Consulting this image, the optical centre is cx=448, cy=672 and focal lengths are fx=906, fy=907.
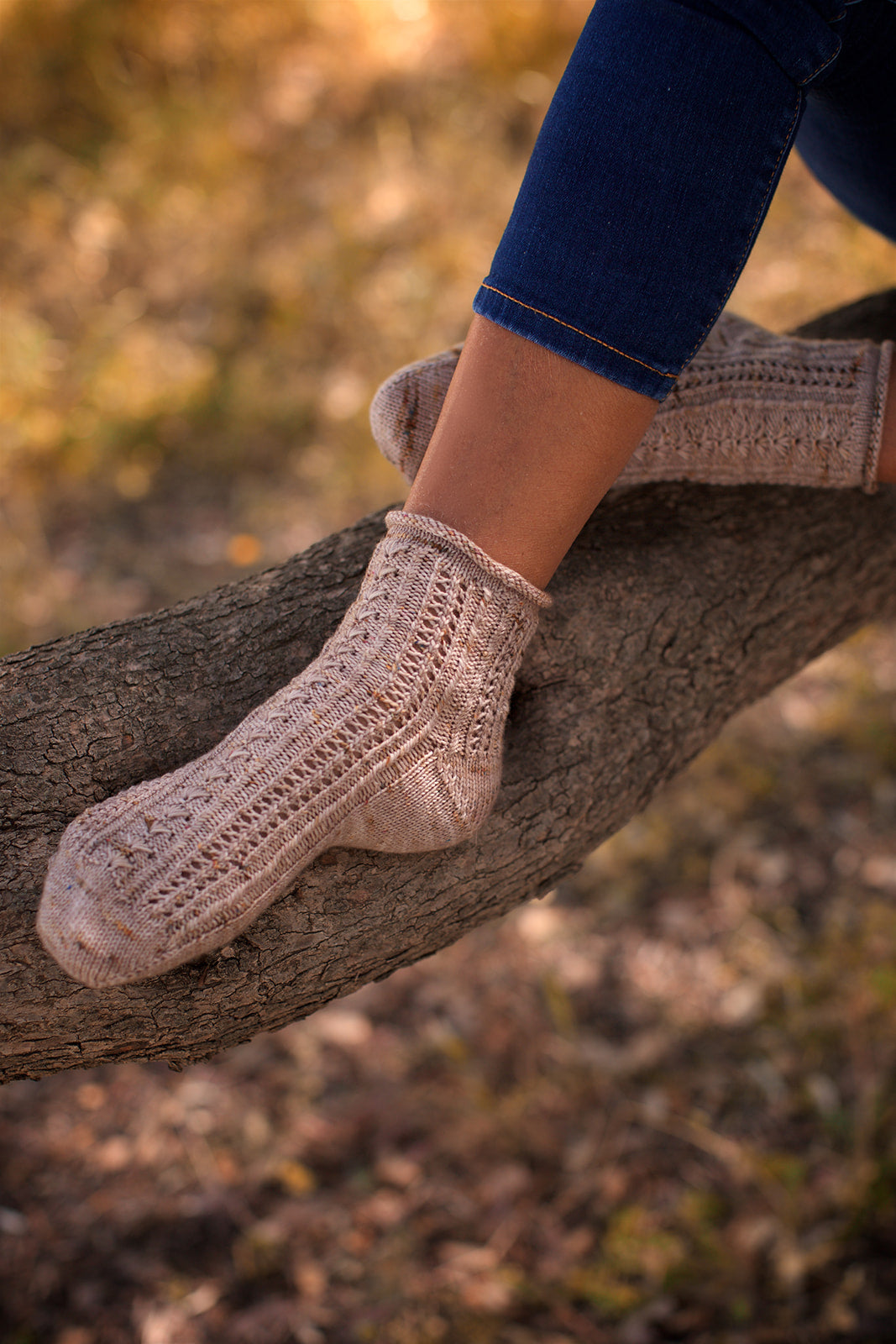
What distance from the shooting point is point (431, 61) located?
3.50 metres

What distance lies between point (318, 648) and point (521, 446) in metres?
0.37

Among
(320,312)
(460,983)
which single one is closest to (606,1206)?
(460,983)

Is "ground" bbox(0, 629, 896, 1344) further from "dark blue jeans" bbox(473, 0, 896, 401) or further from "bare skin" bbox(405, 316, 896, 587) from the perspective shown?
"dark blue jeans" bbox(473, 0, 896, 401)

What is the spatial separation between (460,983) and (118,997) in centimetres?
111

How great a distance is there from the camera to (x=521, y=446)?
2.71ft

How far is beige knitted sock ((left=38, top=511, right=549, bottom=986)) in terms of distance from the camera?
801 mm

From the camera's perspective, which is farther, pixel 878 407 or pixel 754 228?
pixel 878 407

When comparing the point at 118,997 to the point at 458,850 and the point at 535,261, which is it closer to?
the point at 458,850

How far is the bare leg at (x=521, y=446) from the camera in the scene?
2.65 feet

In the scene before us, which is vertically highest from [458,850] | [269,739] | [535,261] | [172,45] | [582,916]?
[172,45]

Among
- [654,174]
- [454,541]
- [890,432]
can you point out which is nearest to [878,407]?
[890,432]

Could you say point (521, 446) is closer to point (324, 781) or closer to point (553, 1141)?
point (324, 781)

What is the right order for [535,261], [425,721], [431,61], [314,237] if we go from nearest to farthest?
[535,261], [425,721], [314,237], [431,61]

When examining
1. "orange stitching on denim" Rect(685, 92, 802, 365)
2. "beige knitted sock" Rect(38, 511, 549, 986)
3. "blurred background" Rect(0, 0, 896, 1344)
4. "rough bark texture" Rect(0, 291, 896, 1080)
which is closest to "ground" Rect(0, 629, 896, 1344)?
"blurred background" Rect(0, 0, 896, 1344)
